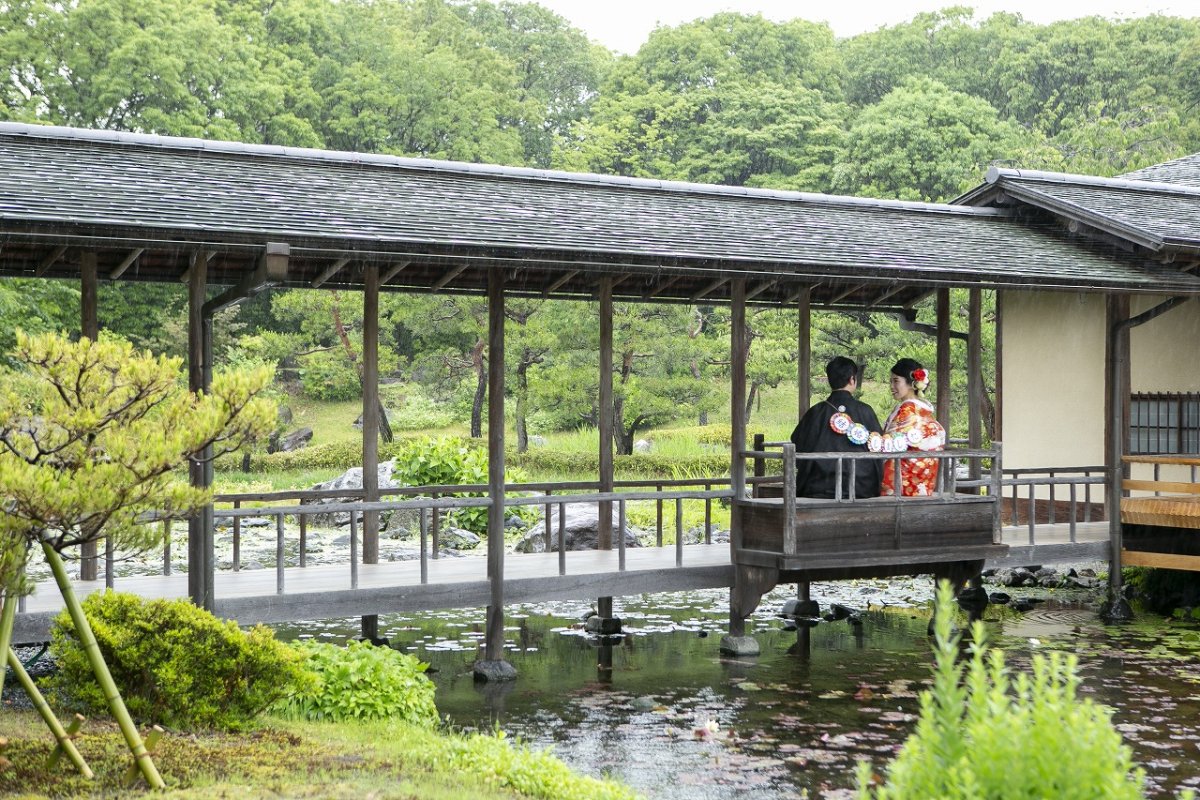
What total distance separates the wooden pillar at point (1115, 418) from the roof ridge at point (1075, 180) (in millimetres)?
2341

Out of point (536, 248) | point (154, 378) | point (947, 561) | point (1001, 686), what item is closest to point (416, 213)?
point (536, 248)

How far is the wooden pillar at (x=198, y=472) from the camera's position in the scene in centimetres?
1075

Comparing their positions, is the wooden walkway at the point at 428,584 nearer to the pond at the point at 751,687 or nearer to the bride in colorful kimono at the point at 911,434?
the pond at the point at 751,687

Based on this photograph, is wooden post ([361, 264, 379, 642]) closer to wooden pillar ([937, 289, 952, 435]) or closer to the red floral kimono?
the red floral kimono

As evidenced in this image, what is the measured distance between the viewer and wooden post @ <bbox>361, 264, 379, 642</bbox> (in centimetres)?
1268

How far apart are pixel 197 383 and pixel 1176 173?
16.0 m

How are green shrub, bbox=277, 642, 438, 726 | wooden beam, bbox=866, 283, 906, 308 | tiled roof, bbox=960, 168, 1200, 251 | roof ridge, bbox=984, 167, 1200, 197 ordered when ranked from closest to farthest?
green shrub, bbox=277, 642, 438, 726 → tiled roof, bbox=960, 168, 1200, 251 → wooden beam, bbox=866, 283, 906, 308 → roof ridge, bbox=984, 167, 1200, 197

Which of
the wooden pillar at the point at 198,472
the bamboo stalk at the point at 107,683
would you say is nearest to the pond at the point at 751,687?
the wooden pillar at the point at 198,472

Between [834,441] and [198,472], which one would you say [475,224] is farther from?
[834,441]

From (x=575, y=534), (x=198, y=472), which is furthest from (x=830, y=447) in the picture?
(x=575, y=534)

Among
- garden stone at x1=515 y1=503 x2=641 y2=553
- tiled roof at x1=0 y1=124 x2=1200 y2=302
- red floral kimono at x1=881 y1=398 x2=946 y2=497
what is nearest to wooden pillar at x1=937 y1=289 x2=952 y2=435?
tiled roof at x1=0 y1=124 x2=1200 y2=302

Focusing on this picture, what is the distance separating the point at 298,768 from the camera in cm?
793

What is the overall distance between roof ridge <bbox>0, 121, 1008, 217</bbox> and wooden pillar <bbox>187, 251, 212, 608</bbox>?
2041mm

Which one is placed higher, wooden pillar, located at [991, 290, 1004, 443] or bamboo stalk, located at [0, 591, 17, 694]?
wooden pillar, located at [991, 290, 1004, 443]
